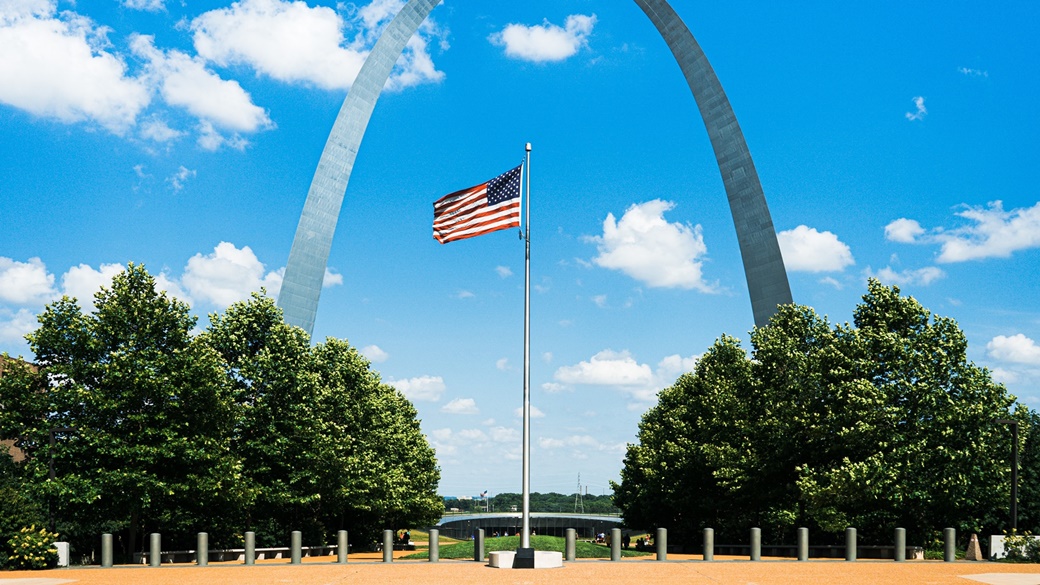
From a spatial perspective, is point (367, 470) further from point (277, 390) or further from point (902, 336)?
point (902, 336)

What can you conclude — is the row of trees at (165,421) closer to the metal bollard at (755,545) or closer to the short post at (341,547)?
the short post at (341,547)

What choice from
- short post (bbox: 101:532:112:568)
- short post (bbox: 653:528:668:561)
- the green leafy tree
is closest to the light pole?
short post (bbox: 653:528:668:561)

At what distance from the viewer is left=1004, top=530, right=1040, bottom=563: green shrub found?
3494cm

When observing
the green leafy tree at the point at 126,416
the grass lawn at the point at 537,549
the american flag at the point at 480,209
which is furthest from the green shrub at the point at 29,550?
the american flag at the point at 480,209

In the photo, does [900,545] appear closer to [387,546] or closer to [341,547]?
→ [387,546]

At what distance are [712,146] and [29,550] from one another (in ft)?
145

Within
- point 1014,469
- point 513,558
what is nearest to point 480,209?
point 513,558

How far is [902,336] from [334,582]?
28.4 m

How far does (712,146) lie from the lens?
6259 cm

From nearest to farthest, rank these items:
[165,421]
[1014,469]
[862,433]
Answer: [165,421]
[1014,469]
[862,433]

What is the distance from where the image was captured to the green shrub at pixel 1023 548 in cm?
3494

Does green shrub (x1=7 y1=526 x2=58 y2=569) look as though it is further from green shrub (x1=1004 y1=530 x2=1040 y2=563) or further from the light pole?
the light pole

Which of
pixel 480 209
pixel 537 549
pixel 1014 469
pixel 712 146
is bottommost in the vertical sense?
pixel 537 549

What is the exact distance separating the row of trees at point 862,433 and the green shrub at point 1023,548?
4581mm
